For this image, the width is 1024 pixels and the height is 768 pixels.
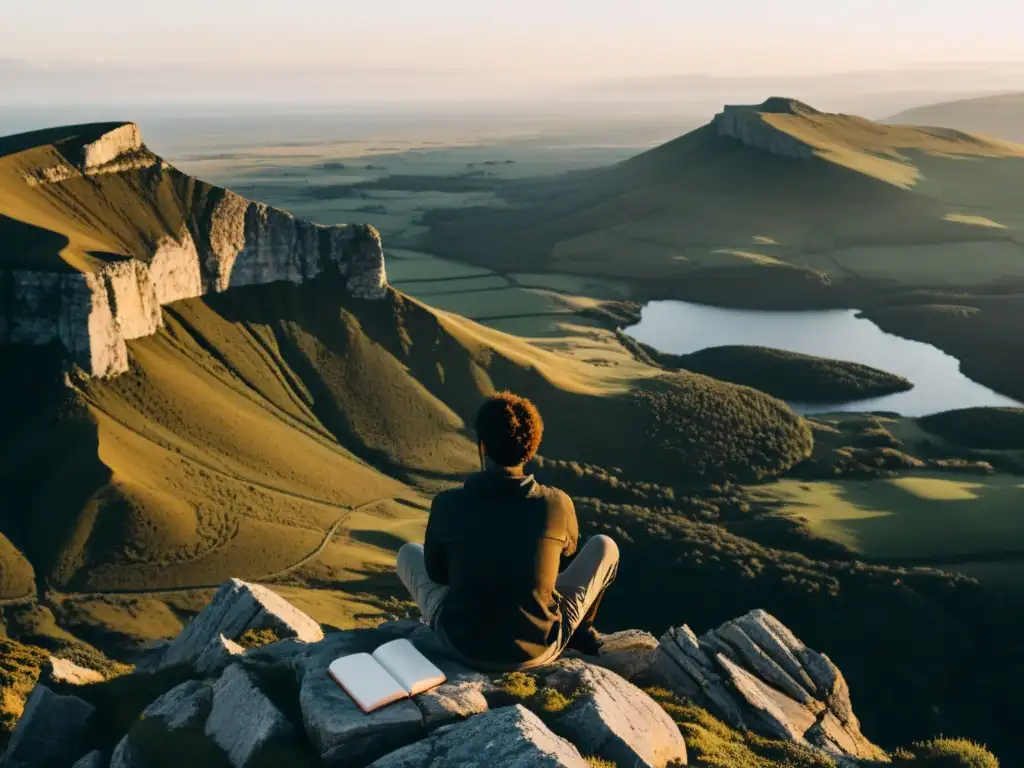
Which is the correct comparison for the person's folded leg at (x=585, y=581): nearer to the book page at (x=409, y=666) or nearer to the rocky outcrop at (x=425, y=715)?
the rocky outcrop at (x=425, y=715)

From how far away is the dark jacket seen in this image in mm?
13070

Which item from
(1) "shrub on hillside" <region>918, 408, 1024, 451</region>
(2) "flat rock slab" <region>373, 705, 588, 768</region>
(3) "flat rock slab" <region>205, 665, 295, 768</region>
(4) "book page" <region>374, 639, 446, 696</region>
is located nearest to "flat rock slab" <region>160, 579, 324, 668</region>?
(3) "flat rock slab" <region>205, 665, 295, 768</region>

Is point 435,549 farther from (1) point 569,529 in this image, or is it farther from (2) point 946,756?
(2) point 946,756

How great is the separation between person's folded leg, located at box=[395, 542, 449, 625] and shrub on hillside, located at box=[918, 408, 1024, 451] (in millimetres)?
127928

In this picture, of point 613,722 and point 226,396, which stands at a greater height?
point 613,722

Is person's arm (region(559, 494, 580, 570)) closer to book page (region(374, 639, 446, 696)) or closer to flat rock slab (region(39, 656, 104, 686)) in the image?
book page (region(374, 639, 446, 696))

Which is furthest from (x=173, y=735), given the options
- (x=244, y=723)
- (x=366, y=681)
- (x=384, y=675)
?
(x=384, y=675)

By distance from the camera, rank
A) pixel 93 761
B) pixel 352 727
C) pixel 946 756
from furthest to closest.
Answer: pixel 946 756, pixel 93 761, pixel 352 727

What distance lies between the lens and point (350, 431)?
95562mm

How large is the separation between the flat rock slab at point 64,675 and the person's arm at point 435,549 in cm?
979

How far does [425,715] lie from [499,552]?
270 cm

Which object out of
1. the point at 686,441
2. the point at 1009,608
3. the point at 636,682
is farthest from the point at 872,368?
the point at 636,682

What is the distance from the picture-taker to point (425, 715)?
42.9ft

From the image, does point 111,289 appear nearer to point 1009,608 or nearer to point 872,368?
point 1009,608
